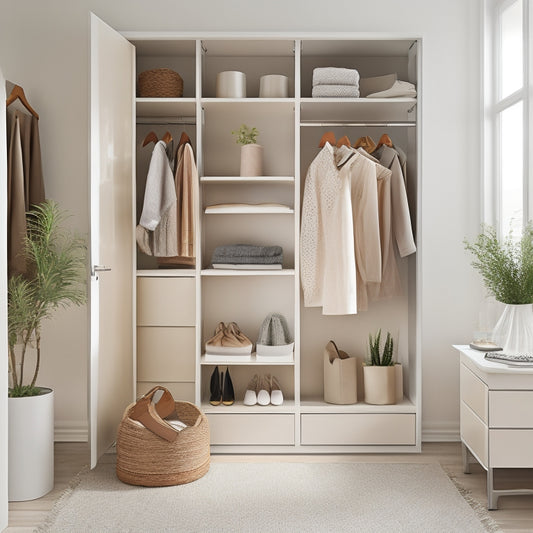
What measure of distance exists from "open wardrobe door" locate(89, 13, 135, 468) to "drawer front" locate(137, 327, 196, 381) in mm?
65

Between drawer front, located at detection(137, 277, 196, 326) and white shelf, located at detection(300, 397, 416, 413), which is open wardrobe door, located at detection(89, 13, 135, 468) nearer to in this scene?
drawer front, located at detection(137, 277, 196, 326)

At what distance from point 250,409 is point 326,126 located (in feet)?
5.58

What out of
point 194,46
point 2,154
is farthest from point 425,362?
point 2,154

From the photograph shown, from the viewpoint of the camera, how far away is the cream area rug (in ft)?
8.46

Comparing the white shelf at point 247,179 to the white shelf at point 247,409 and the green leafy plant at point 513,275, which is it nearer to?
the green leafy plant at point 513,275

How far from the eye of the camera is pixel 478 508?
9.00ft

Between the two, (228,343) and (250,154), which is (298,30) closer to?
(250,154)

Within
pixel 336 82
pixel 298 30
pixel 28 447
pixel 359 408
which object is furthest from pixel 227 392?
pixel 298 30

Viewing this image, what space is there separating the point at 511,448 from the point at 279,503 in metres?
1.02

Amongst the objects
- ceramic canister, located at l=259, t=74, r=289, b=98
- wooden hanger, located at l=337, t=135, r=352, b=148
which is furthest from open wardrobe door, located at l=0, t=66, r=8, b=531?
wooden hanger, located at l=337, t=135, r=352, b=148

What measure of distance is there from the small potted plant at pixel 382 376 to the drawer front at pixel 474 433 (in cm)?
44

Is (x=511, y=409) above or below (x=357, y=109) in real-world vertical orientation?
below

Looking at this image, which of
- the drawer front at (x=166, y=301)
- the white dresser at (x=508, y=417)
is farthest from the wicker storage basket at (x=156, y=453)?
the white dresser at (x=508, y=417)

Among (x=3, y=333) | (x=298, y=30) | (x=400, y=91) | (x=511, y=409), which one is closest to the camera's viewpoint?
(x=3, y=333)
